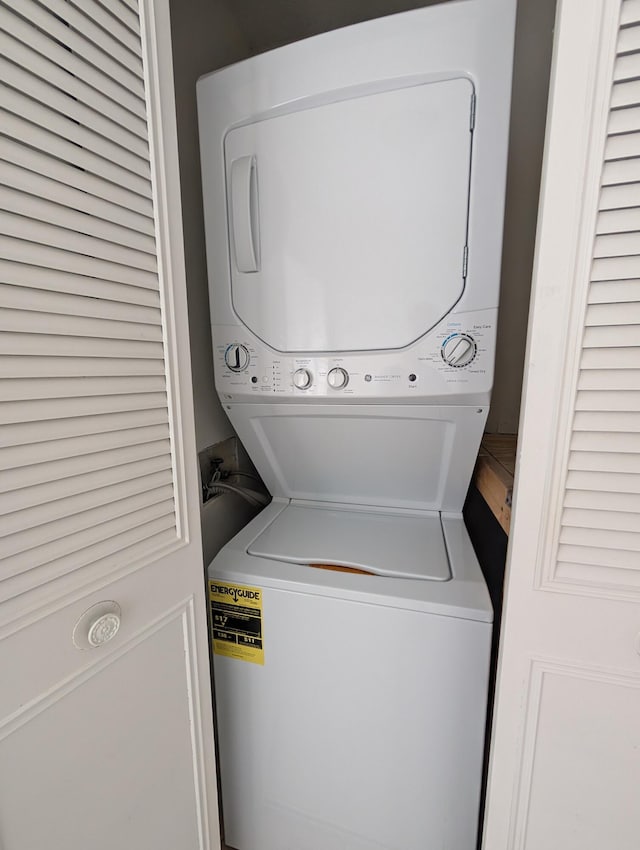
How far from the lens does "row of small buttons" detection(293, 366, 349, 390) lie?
1.08 meters

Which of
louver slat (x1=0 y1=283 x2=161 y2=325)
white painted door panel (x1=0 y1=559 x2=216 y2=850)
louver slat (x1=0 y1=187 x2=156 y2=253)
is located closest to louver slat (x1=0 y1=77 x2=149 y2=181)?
louver slat (x1=0 y1=187 x2=156 y2=253)

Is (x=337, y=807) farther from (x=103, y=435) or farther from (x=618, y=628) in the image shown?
(x=103, y=435)

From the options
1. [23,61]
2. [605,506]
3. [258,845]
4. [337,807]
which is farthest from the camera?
[258,845]

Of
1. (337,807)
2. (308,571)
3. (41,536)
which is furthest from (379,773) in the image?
(41,536)

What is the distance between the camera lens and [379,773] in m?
1.02

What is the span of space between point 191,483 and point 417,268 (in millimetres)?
739

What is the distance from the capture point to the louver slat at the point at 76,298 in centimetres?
54

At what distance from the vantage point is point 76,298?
618mm

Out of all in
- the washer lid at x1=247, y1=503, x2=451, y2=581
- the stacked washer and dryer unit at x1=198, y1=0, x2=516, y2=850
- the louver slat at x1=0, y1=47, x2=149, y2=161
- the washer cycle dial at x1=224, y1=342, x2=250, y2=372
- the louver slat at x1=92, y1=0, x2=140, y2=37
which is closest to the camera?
the louver slat at x1=0, y1=47, x2=149, y2=161

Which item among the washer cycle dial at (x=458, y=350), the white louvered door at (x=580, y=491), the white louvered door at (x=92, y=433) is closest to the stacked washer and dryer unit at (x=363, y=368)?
the washer cycle dial at (x=458, y=350)

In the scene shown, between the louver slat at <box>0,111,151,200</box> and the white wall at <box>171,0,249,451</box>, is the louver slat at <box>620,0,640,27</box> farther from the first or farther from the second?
the white wall at <box>171,0,249,451</box>

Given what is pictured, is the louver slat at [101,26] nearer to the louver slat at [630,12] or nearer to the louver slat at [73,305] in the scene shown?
the louver slat at [73,305]

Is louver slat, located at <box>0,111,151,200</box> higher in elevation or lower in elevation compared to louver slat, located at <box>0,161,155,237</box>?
higher

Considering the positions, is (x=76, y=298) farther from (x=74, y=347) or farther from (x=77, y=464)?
(x=77, y=464)
